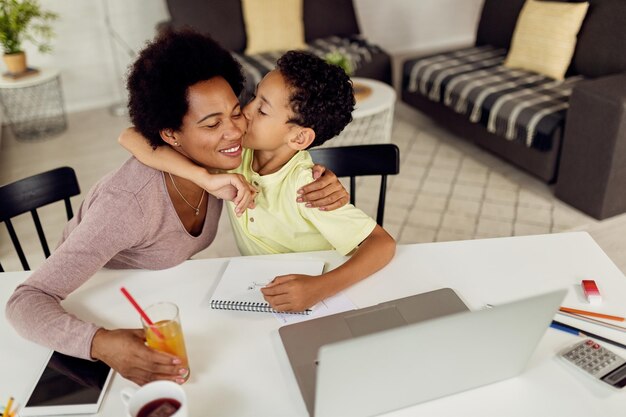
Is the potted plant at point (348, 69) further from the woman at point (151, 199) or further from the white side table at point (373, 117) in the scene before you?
the woman at point (151, 199)

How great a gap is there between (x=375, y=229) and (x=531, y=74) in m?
2.48

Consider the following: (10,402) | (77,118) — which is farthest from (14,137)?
(10,402)

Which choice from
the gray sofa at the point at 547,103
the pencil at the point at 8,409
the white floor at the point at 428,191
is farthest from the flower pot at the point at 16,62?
the pencil at the point at 8,409

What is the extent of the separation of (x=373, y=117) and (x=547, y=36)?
1.09 m

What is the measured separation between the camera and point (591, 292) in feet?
3.71

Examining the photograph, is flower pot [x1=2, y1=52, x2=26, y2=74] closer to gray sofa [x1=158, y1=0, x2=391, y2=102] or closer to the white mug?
gray sofa [x1=158, y1=0, x2=391, y2=102]

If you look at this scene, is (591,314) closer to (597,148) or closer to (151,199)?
(151,199)

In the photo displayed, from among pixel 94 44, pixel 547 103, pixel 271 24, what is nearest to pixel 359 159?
pixel 547 103

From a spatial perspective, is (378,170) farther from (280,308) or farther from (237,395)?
(237,395)

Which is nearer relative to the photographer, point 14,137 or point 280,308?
point 280,308

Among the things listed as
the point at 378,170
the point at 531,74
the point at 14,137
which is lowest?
the point at 14,137

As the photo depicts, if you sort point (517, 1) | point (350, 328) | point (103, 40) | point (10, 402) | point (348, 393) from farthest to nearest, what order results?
1. point (103, 40)
2. point (517, 1)
3. point (350, 328)
4. point (10, 402)
5. point (348, 393)

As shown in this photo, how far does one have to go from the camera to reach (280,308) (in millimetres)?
1103

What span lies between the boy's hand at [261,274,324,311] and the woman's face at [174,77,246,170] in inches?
11.9
